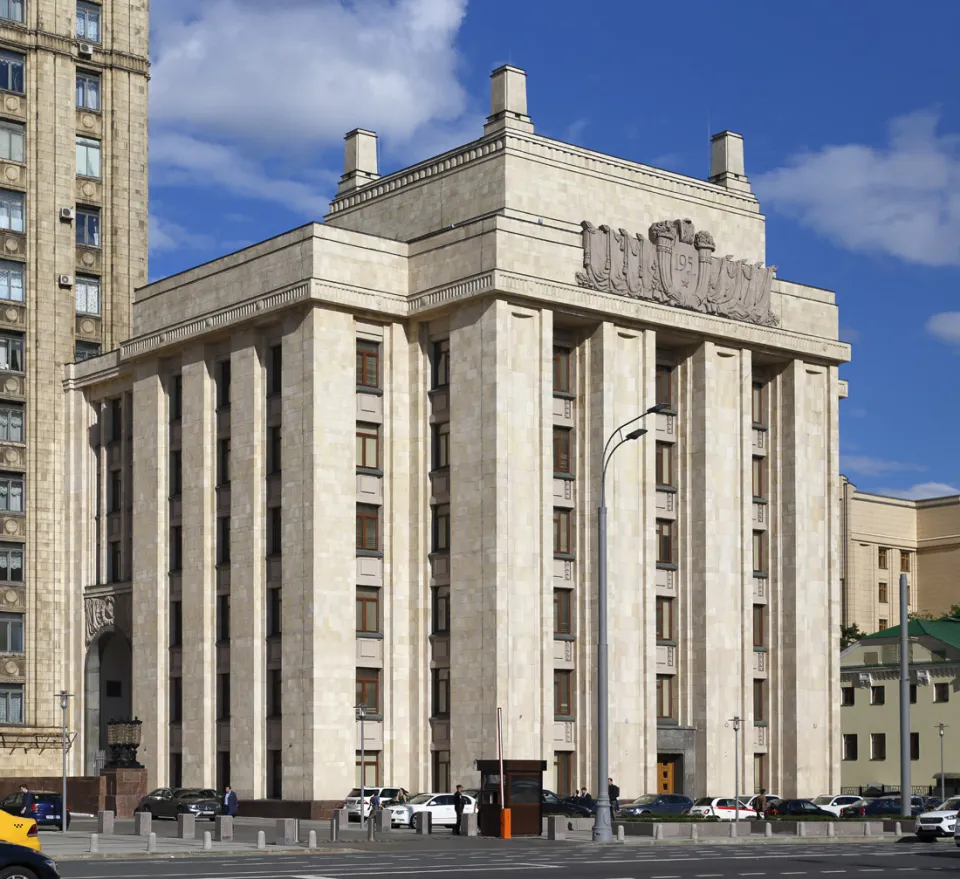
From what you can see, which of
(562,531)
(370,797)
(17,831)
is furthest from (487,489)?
(17,831)

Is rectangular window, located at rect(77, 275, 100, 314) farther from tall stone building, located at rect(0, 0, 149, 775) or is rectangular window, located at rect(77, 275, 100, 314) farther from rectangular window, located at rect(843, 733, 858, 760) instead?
rectangular window, located at rect(843, 733, 858, 760)

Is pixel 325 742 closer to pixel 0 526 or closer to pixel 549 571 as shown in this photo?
pixel 549 571

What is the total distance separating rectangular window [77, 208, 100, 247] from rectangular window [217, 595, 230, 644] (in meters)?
23.4

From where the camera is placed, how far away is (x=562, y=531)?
7369 centimetres

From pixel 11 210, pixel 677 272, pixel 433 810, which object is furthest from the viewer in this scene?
pixel 11 210

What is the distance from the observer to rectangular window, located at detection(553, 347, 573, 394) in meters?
74.7

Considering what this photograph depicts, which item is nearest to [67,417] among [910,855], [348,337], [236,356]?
[236,356]

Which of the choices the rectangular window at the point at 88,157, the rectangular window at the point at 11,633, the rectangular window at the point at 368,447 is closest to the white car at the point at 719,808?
the rectangular window at the point at 368,447

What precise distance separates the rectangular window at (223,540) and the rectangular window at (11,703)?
15202mm

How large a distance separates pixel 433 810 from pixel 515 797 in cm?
826

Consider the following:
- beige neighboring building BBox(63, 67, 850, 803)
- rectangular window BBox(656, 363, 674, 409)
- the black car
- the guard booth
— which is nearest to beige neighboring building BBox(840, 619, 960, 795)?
beige neighboring building BBox(63, 67, 850, 803)

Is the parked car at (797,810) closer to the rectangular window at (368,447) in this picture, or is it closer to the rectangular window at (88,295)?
the rectangular window at (368,447)

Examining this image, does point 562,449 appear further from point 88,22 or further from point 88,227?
point 88,22

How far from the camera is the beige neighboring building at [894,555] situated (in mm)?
136000
